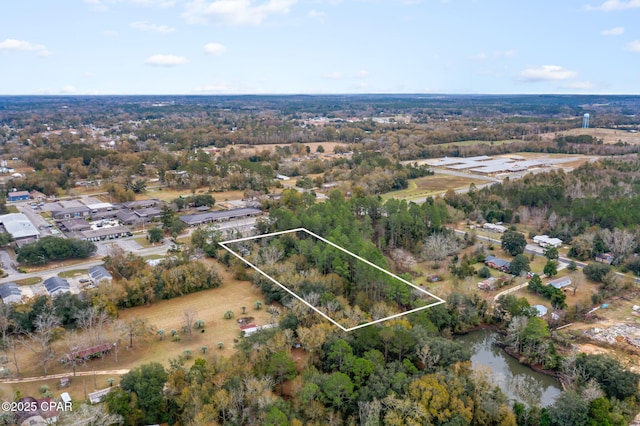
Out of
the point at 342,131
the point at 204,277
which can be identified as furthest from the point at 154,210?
the point at 342,131

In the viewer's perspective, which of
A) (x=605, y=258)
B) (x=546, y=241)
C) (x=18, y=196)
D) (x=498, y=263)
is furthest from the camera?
(x=18, y=196)

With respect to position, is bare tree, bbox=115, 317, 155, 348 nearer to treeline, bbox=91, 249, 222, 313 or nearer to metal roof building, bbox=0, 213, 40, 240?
treeline, bbox=91, 249, 222, 313

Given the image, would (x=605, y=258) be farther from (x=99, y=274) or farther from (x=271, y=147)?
(x=271, y=147)

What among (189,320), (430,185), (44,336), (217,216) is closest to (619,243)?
(430,185)

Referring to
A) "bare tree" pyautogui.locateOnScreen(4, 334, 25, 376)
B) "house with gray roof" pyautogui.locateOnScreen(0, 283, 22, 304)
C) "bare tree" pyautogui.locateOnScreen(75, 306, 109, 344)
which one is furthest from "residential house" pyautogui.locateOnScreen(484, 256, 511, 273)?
"house with gray roof" pyautogui.locateOnScreen(0, 283, 22, 304)

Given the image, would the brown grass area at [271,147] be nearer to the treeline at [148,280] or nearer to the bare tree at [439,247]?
the bare tree at [439,247]

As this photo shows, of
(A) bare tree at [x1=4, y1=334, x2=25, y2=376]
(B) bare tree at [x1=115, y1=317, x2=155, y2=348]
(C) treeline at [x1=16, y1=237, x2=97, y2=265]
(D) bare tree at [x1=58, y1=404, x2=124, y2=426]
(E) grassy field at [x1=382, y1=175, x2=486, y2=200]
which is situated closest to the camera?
(D) bare tree at [x1=58, y1=404, x2=124, y2=426]

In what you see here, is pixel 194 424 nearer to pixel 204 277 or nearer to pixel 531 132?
pixel 204 277

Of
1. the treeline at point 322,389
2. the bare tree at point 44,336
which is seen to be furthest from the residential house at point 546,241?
the bare tree at point 44,336
